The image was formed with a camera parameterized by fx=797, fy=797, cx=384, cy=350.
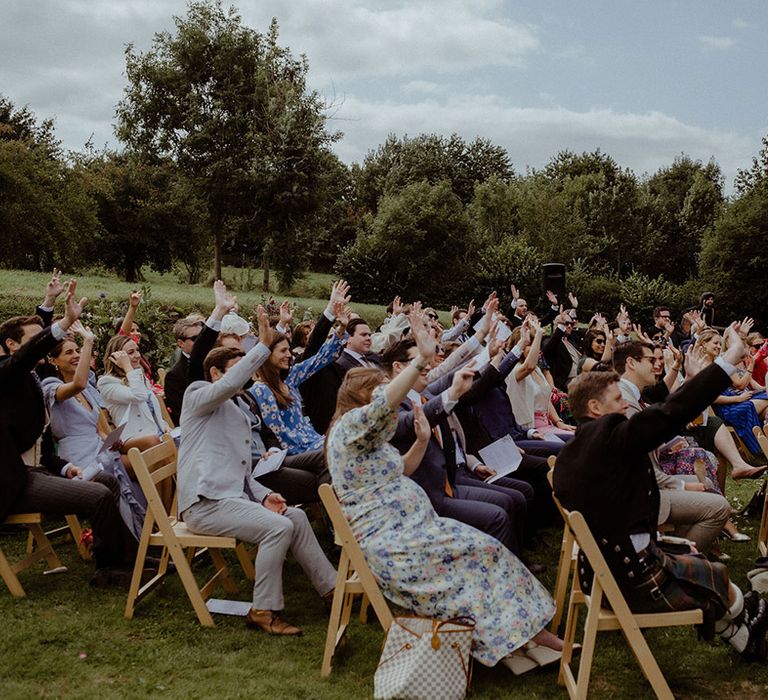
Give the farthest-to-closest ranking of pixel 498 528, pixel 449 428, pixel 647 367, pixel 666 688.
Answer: pixel 647 367, pixel 449 428, pixel 498 528, pixel 666 688

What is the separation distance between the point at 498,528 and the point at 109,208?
24.0 metres

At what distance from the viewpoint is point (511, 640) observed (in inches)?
160

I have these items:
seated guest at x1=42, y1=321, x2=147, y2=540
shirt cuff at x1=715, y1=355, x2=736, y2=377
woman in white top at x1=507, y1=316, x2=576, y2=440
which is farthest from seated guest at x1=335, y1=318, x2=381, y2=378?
shirt cuff at x1=715, y1=355, x2=736, y2=377

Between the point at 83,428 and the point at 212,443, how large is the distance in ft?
5.91

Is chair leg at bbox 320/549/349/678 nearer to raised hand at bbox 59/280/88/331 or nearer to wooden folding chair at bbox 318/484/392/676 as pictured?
wooden folding chair at bbox 318/484/392/676

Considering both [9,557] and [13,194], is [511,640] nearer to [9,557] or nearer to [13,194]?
[9,557]

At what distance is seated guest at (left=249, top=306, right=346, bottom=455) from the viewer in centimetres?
600

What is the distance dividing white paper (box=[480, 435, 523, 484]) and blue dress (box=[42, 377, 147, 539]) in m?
2.63

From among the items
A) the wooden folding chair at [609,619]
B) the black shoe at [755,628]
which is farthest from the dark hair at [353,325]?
the black shoe at [755,628]

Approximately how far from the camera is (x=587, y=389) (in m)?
4.39

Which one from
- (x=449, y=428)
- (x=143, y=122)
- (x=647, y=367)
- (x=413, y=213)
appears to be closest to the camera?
(x=449, y=428)

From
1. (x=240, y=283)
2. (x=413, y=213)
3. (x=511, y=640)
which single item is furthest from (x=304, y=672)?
(x=413, y=213)

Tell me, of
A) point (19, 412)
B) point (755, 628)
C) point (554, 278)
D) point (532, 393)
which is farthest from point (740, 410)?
point (554, 278)

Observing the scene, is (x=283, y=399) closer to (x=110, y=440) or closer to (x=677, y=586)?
(x=110, y=440)
